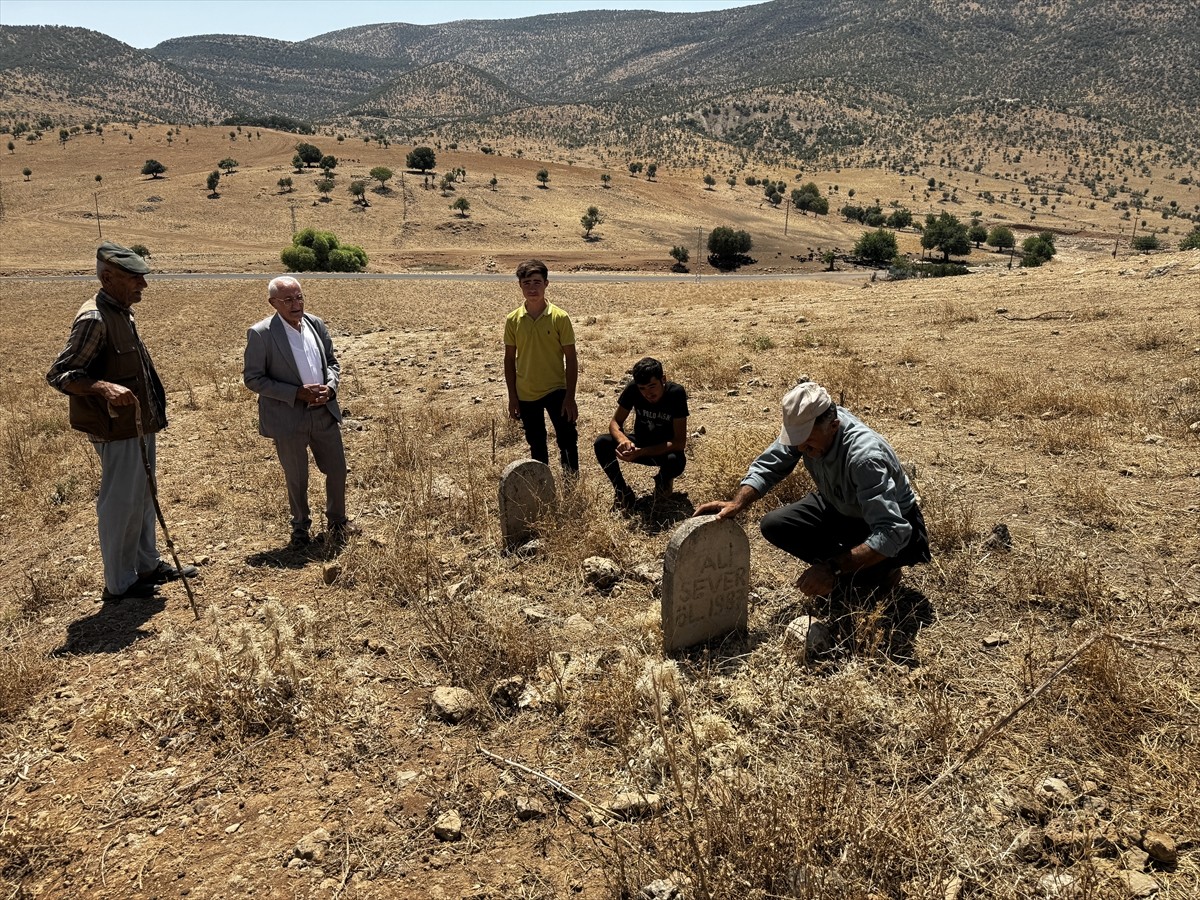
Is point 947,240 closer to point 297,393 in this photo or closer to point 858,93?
point 297,393

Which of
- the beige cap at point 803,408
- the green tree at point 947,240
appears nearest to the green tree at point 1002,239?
the green tree at point 947,240

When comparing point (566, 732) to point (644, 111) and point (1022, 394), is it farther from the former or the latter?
point (644, 111)

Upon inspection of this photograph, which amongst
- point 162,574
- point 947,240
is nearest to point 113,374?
point 162,574

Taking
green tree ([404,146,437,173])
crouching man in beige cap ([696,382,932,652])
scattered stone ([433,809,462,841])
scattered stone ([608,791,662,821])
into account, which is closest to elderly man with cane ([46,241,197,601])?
scattered stone ([433,809,462,841])

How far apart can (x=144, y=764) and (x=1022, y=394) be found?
8.31 meters

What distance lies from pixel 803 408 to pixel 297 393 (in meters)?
3.54

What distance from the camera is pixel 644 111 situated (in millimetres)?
147125

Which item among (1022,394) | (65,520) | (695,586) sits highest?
(1022,394)

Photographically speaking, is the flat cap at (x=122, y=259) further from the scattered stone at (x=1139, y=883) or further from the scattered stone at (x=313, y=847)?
the scattered stone at (x=1139, y=883)

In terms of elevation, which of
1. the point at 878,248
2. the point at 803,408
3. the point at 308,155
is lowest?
the point at 803,408

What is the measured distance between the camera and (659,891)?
255 centimetres

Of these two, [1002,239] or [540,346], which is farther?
[1002,239]

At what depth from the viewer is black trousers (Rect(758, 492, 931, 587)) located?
161 inches

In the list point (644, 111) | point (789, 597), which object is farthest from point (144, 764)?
point (644, 111)
